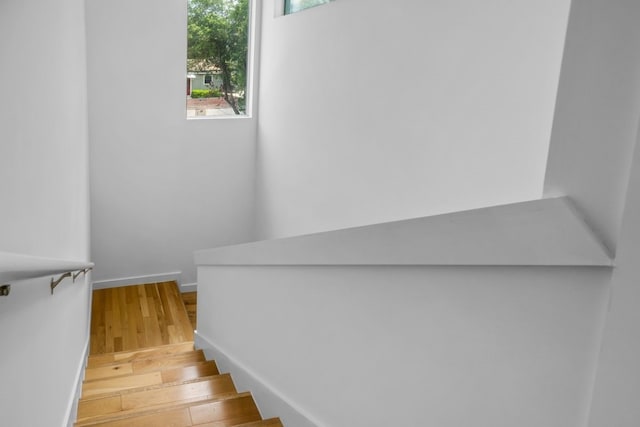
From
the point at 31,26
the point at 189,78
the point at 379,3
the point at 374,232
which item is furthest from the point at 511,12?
the point at 189,78

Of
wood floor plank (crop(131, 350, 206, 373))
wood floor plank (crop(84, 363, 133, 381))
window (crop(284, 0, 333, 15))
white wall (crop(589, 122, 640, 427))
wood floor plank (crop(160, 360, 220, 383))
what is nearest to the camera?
white wall (crop(589, 122, 640, 427))

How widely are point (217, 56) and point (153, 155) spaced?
117 cm

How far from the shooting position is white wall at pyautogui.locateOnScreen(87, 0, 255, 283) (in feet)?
18.3

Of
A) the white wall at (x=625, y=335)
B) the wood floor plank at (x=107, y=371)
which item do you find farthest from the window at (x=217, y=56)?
the white wall at (x=625, y=335)

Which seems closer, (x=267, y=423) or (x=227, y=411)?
(x=267, y=423)

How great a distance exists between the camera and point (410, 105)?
A: 3.53 m

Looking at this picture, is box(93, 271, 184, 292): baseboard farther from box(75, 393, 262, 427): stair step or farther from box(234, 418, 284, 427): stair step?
box(234, 418, 284, 427): stair step

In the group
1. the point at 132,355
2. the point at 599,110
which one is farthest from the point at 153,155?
the point at 599,110

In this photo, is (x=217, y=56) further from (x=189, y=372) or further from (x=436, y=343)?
(x=436, y=343)

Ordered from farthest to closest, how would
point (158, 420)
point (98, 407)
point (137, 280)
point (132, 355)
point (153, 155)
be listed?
point (137, 280)
point (153, 155)
point (132, 355)
point (98, 407)
point (158, 420)

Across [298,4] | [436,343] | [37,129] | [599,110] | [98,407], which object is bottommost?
[98,407]

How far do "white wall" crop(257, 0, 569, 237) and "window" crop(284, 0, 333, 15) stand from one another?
0.09 m

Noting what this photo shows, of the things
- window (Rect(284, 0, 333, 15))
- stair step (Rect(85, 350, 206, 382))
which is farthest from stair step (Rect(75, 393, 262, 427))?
window (Rect(284, 0, 333, 15))

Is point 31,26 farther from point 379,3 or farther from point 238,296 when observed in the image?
point 379,3
